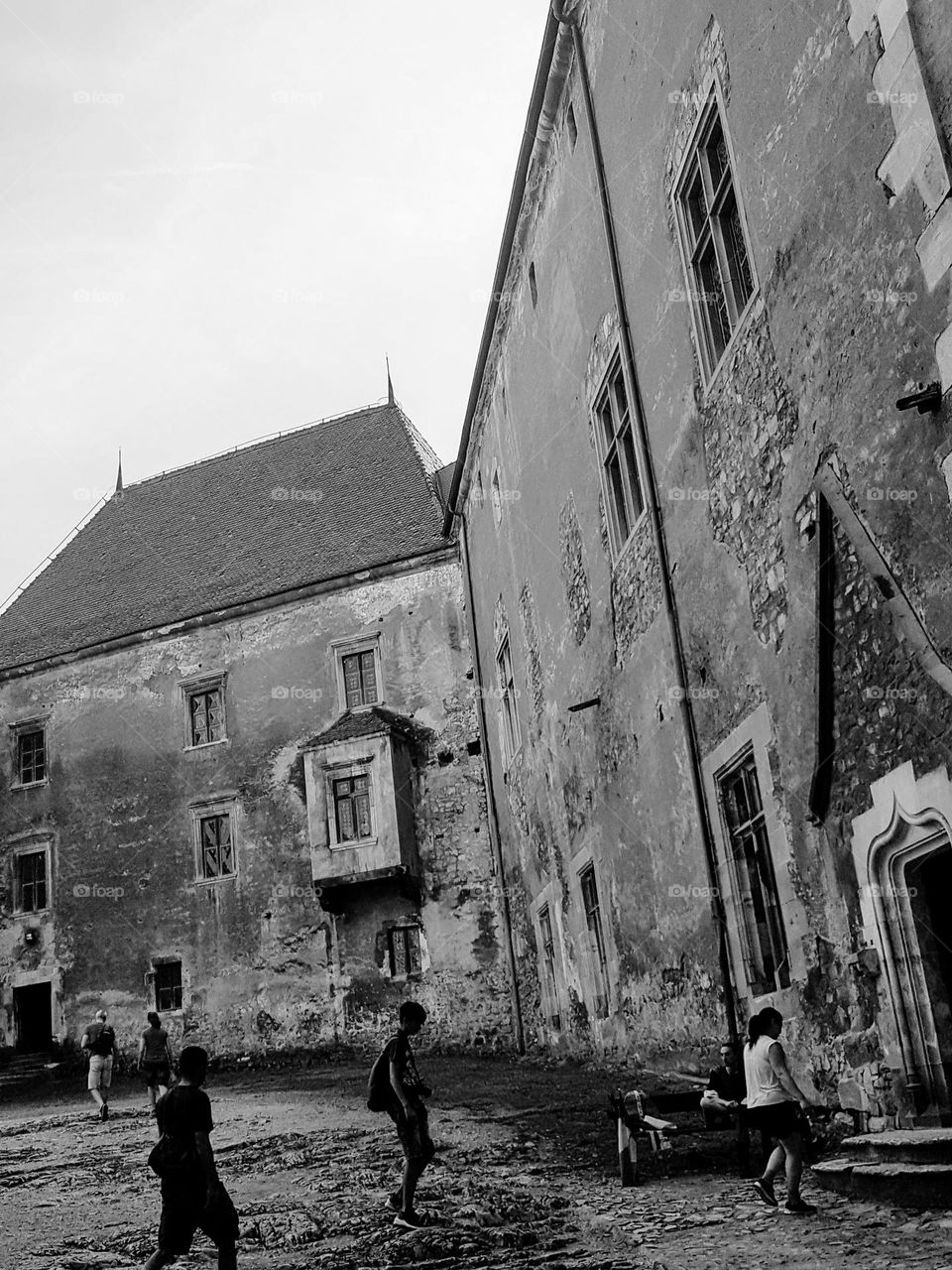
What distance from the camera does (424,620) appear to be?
79.4 feet

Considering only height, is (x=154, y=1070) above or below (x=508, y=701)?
below

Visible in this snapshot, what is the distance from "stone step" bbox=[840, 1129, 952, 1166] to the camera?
5.06 meters

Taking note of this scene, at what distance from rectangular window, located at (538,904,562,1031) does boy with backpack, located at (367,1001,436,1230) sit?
934 cm

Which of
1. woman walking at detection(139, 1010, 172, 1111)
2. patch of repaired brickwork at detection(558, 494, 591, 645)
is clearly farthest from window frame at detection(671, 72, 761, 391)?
woman walking at detection(139, 1010, 172, 1111)

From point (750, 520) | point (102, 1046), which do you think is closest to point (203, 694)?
point (102, 1046)

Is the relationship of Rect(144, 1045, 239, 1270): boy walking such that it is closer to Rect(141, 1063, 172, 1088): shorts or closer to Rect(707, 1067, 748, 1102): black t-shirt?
Rect(707, 1067, 748, 1102): black t-shirt

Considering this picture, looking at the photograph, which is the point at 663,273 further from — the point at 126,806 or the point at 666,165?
the point at 126,806

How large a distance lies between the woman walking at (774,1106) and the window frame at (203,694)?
20374 millimetres

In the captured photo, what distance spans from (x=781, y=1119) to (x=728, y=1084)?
120 centimetres

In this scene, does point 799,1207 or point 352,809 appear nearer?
point 799,1207

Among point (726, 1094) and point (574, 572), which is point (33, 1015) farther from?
point (726, 1094)

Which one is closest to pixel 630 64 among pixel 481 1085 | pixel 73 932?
pixel 481 1085

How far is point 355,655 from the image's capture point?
24875 millimetres

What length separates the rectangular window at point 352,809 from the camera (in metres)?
23.0
